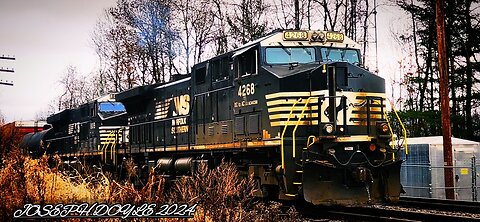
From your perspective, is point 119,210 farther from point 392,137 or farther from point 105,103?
point 105,103

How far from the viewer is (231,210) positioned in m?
9.93

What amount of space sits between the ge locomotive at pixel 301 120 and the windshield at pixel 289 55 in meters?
0.02

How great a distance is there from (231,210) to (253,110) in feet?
14.2

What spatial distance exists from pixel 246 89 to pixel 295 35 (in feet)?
5.68

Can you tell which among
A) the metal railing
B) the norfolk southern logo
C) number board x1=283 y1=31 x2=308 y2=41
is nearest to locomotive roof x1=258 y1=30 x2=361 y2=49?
number board x1=283 y1=31 x2=308 y2=41

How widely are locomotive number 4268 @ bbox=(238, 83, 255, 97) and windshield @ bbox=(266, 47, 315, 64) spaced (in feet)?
2.43

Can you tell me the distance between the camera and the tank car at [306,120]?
12539 mm

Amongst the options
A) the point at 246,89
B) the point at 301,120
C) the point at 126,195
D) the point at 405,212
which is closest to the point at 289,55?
the point at 246,89

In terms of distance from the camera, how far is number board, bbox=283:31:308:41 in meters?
13.9

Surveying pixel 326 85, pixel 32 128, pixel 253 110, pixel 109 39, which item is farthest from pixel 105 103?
pixel 32 128

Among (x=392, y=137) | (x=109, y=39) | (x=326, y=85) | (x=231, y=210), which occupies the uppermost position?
(x=109, y=39)

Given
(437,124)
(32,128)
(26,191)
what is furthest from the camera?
(32,128)

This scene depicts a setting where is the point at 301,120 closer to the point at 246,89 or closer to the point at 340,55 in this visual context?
the point at 246,89

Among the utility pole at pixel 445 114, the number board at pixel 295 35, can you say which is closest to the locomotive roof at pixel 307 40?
the number board at pixel 295 35
